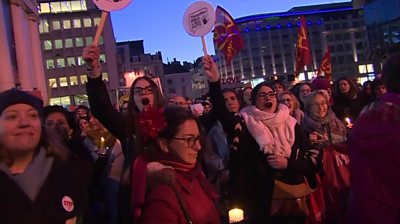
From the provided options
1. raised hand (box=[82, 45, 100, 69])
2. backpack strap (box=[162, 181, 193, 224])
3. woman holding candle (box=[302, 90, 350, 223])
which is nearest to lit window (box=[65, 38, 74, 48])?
woman holding candle (box=[302, 90, 350, 223])

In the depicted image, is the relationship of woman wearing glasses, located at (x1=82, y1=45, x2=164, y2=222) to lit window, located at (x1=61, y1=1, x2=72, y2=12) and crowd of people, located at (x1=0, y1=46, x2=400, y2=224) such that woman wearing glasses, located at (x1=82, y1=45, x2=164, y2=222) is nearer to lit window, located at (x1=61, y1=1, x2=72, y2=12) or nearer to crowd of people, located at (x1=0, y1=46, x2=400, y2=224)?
crowd of people, located at (x1=0, y1=46, x2=400, y2=224)

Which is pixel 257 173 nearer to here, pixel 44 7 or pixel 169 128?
pixel 169 128

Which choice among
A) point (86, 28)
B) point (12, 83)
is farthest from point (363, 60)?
point (12, 83)

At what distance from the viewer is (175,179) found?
2.77 meters

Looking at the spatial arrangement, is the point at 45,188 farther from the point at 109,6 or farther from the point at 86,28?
the point at 86,28

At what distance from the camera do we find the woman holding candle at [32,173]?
250 cm

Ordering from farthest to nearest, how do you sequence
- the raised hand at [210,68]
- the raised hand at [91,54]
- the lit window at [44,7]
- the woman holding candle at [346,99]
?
the lit window at [44,7] < the woman holding candle at [346,99] < the raised hand at [210,68] < the raised hand at [91,54]

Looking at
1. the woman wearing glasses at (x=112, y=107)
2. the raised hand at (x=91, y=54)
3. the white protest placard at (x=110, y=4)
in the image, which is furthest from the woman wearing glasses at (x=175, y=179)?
the white protest placard at (x=110, y=4)

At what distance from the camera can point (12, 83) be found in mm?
23781

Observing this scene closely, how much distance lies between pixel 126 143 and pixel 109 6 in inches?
46.8

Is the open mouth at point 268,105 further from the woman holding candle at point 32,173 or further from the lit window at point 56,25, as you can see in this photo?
the lit window at point 56,25

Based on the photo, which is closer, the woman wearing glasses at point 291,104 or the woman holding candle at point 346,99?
the woman wearing glasses at point 291,104

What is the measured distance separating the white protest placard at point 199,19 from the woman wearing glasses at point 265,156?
1.29m

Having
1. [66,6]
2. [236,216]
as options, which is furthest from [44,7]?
[236,216]
